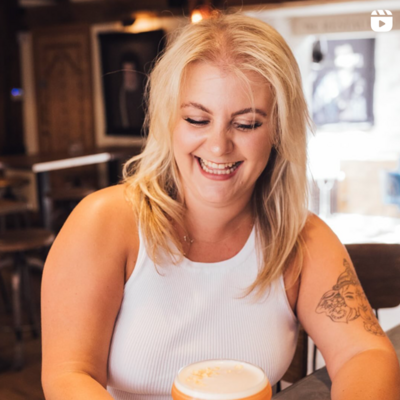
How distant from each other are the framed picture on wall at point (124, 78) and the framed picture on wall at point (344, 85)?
3.07 metres

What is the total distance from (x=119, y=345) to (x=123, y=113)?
6.19 meters

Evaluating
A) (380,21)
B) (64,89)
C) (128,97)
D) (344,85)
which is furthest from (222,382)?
(344,85)

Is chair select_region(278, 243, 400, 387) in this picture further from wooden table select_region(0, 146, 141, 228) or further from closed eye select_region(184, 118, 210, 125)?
wooden table select_region(0, 146, 141, 228)

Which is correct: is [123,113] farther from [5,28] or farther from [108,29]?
[5,28]

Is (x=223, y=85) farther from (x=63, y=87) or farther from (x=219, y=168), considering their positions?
(x=63, y=87)

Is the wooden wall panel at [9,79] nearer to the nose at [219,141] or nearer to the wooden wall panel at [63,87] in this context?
the wooden wall panel at [63,87]

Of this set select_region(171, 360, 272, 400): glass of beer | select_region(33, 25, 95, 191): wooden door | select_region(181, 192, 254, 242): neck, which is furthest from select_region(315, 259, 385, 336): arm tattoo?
select_region(33, 25, 95, 191): wooden door

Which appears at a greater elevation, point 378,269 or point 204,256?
point 204,256

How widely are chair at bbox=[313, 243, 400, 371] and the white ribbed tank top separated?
0.43 meters

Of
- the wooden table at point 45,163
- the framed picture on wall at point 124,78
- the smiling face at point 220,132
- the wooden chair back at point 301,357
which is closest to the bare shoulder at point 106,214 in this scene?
the smiling face at point 220,132

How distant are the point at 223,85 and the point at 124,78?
241 inches

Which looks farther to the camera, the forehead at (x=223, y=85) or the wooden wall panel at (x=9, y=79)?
the wooden wall panel at (x=9, y=79)

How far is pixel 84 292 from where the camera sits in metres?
1.26

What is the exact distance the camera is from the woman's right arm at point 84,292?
1212 millimetres
